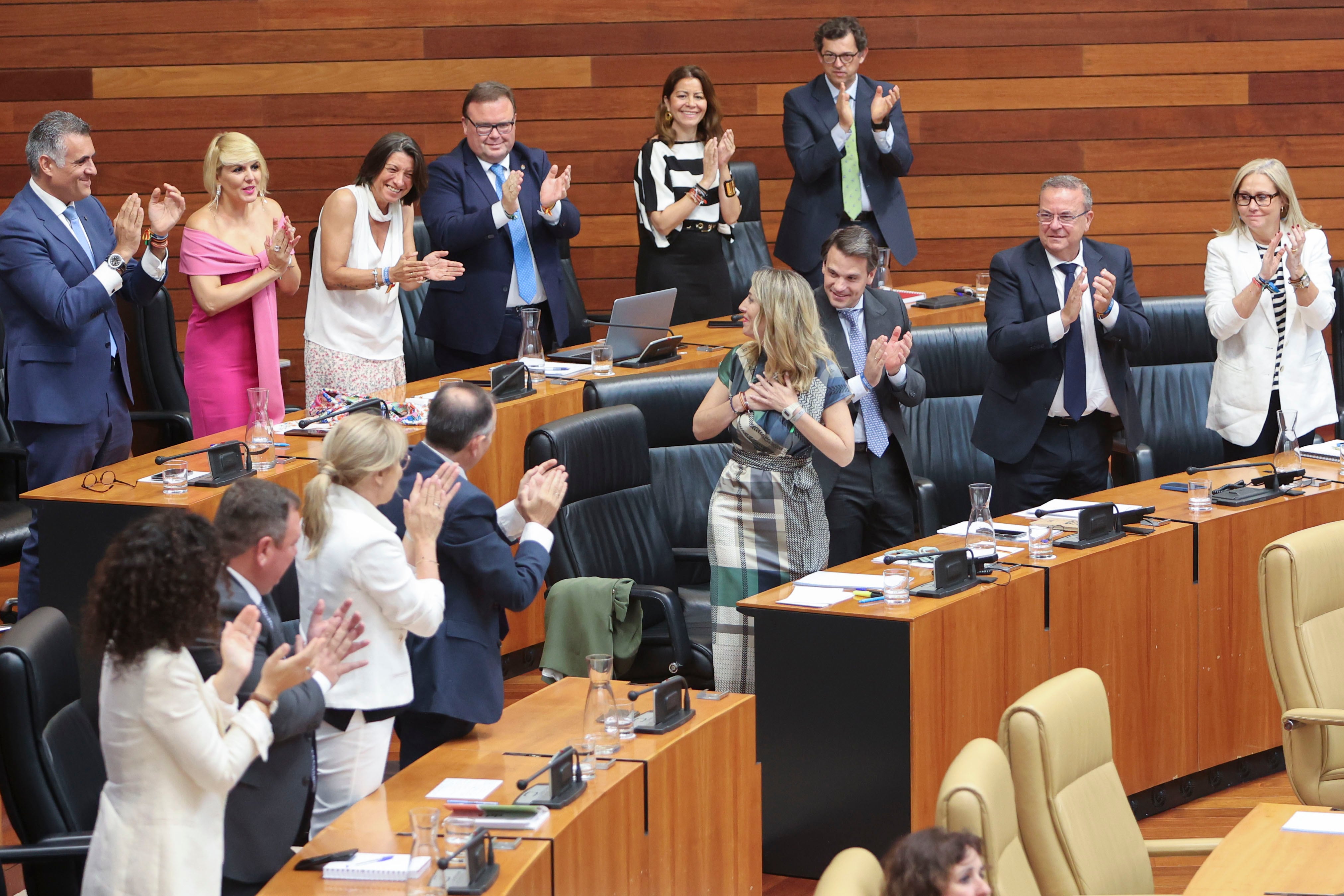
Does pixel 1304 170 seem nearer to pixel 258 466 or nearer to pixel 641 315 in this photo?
pixel 641 315

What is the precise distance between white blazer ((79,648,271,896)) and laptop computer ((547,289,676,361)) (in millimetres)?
3351

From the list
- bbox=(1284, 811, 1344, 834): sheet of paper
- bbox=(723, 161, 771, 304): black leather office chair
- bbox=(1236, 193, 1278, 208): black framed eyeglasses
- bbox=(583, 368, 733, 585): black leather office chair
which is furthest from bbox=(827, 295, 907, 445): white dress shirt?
bbox=(723, 161, 771, 304): black leather office chair

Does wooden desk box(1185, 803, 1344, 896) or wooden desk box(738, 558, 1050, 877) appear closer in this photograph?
wooden desk box(1185, 803, 1344, 896)

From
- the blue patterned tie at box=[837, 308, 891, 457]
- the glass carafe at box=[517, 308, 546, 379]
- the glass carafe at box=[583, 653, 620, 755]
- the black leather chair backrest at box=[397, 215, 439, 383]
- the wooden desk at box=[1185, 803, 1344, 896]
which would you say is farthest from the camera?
the black leather chair backrest at box=[397, 215, 439, 383]

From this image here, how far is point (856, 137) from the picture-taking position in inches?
260

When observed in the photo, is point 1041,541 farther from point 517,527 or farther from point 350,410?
point 350,410

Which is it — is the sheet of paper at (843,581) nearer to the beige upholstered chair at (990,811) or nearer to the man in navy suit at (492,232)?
the beige upholstered chair at (990,811)

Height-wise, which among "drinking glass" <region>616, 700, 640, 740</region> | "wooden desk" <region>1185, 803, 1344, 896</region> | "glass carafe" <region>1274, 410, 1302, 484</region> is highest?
"glass carafe" <region>1274, 410, 1302, 484</region>

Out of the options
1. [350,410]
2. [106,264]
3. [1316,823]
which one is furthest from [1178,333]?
[106,264]

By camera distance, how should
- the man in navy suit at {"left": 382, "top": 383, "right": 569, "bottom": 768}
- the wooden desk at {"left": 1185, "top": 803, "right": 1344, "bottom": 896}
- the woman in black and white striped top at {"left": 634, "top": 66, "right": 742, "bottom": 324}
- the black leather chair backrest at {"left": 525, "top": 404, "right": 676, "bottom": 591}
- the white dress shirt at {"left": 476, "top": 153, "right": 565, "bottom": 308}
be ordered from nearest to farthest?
1. the wooden desk at {"left": 1185, "top": 803, "right": 1344, "bottom": 896}
2. the man in navy suit at {"left": 382, "top": 383, "right": 569, "bottom": 768}
3. the black leather chair backrest at {"left": 525, "top": 404, "right": 676, "bottom": 591}
4. the white dress shirt at {"left": 476, "top": 153, "right": 565, "bottom": 308}
5. the woman in black and white striped top at {"left": 634, "top": 66, "right": 742, "bottom": 324}

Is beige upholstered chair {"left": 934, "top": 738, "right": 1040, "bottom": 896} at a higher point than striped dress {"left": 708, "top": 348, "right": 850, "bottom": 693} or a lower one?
lower

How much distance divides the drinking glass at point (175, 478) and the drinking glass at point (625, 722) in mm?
1587

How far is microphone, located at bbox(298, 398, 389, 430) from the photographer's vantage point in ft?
15.6

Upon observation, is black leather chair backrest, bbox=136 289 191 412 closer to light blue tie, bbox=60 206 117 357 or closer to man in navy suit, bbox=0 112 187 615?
man in navy suit, bbox=0 112 187 615
